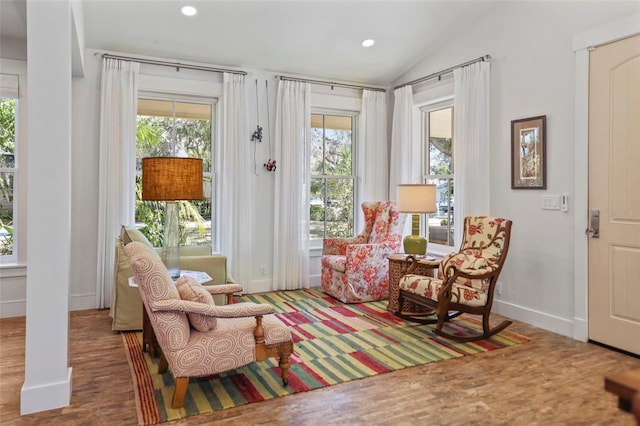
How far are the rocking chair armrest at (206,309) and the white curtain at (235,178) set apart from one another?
2.53m

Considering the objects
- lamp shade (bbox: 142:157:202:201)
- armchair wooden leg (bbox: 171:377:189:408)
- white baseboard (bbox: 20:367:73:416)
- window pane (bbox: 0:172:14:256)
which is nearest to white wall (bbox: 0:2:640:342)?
window pane (bbox: 0:172:14:256)

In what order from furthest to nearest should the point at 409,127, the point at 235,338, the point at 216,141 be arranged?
the point at 409,127
the point at 216,141
the point at 235,338

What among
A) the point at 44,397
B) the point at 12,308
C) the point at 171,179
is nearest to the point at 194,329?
the point at 44,397

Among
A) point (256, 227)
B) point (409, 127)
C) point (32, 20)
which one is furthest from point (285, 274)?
point (32, 20)

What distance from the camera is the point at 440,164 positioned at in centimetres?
530

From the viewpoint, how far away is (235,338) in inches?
98.8

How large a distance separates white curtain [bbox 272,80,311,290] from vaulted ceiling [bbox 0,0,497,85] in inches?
16.3

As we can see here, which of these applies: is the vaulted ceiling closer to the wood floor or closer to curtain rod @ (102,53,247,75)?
curtain rod @ (102,53,247,75)

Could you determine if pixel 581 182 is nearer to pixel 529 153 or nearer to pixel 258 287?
pixel 529 153

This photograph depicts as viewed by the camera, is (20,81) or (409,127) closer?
(20,81)

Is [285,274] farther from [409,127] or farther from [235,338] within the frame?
[235,338]

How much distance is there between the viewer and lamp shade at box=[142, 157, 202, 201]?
294 centimetres

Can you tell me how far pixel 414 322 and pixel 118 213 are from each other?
3.03 meters

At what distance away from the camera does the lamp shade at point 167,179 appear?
2.94m
